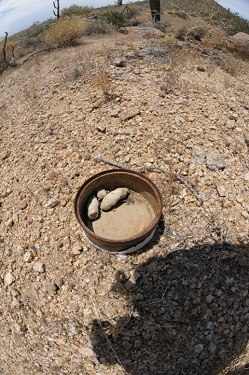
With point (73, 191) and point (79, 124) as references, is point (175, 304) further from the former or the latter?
point (79, 124)

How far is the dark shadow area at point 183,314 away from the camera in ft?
6.91

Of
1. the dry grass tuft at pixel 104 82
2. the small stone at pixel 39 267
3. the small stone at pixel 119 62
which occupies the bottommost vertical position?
the small stone at pixel 39 267

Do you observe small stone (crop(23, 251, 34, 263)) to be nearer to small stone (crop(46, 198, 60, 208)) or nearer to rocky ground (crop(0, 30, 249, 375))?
rocky ground (crop(0, 30, 249, 375))

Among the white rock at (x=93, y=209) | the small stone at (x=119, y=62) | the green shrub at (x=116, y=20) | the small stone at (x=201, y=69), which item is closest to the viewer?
the white rock at (x=93, y=209)

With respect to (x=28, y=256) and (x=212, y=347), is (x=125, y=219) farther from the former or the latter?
(x=212, y=347)

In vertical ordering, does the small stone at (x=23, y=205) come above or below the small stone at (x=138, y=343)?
above

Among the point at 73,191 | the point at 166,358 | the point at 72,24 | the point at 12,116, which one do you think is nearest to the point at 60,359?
the point at 166,358

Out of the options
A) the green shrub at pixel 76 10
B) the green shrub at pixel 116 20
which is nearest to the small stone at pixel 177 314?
the green shrub at pixel 116 20

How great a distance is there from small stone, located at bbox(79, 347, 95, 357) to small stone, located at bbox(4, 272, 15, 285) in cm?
104

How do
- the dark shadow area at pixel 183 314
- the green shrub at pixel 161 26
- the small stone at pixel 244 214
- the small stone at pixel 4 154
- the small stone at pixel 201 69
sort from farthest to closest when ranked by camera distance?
the green shrub at pixel 161 26 < the small stone at pixel 201 69 < the small stone at pixel 4 154 < the small stone at pixel 244 214 < the dark shadow area at pixel 183 314

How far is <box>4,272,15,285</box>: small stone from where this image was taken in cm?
244

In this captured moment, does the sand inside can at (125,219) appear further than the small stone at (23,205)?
No

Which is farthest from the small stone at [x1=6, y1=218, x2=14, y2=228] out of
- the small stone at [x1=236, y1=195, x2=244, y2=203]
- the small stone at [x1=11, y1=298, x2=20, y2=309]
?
the small stone at [x1=236, y1=195, x2=244, y2=203]

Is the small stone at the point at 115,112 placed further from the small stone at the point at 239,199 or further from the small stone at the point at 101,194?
the small stone at the point at 239,199
